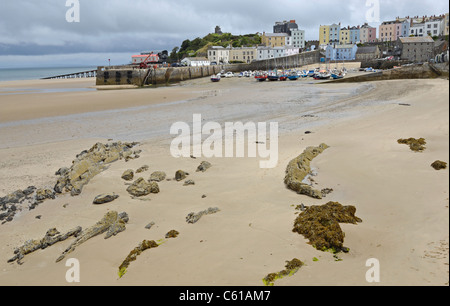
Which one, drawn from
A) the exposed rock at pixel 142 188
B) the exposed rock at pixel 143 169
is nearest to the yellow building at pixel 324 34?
the exposed rock at pixel 143 169

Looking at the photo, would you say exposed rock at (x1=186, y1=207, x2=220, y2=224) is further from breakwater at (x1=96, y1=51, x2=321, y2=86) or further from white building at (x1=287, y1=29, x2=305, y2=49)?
white building at (x1=287, y1=29, x2=305, y2=49)

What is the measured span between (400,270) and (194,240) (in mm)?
3007

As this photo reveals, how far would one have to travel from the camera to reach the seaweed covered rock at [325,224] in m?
4.82

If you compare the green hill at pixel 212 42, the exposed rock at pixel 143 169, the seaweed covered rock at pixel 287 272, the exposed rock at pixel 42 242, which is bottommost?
the exposed rock at pixel 42 242

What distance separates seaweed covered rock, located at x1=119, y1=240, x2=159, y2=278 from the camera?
4879 mm

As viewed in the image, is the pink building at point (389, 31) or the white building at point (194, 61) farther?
the pink building at point (389, 31)

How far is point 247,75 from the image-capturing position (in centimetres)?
7106

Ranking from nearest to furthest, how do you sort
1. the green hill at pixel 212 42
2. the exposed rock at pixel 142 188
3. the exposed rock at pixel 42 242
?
1. the exposed rock at pixel 42 242
2. the exposed rock at pixel 142 188
3. the green hill at pixel 212 42

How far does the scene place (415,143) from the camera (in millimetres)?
9492

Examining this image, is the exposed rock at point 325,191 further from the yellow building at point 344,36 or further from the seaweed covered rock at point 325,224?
the yellow building at point 344,36

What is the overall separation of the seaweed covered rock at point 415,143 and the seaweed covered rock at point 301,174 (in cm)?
236

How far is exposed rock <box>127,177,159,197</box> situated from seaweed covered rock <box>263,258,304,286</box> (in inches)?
192

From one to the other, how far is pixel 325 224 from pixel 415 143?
5.71 m
